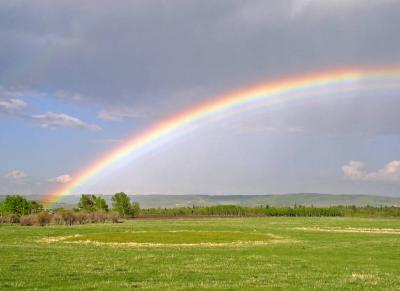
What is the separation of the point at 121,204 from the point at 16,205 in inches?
1589

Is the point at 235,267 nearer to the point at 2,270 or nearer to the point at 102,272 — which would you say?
the point at 102,272

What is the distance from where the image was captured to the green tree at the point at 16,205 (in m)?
144

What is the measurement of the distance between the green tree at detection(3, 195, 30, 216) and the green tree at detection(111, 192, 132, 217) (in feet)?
112

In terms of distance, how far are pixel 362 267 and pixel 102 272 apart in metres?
13.7

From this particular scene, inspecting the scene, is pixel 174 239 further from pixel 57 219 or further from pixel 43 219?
pixel 57 219

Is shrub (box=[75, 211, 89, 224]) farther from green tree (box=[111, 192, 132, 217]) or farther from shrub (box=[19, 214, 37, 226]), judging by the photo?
green tree (box=[111, 192, 132, 217])

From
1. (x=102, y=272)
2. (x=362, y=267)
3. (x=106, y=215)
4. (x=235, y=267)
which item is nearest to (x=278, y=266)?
(x=235, y=267)

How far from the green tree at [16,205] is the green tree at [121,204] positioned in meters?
34.0

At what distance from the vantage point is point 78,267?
27406 mm

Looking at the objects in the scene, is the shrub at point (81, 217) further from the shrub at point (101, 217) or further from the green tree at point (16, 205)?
the green tree at point (16, 205)

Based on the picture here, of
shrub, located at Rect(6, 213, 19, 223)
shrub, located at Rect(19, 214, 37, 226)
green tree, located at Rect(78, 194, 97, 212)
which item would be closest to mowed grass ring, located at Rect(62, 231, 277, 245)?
shrub, located at Rect(19, 214, 37, 226)

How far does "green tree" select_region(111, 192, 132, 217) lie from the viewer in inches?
6978

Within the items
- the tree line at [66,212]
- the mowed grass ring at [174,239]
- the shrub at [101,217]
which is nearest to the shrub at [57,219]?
the tree line at [66,212]

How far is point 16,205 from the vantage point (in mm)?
146125
